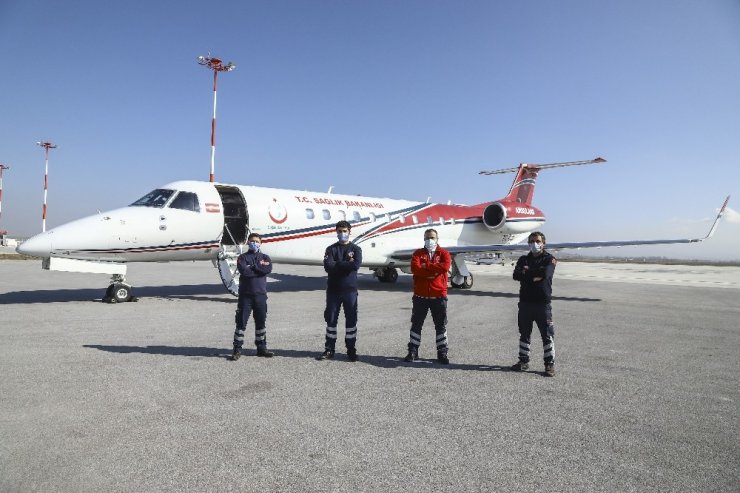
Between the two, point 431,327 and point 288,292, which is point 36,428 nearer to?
point 431,327

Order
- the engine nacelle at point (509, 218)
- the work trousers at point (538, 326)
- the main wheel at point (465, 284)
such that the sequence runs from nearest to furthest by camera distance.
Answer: the work trousers at point (538, 326)
the main wheel at point (465, 284)
the engine nacelle at point (509, 218)

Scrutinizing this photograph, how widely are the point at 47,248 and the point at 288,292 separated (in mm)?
6537

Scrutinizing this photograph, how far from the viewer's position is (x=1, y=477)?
2.83 m

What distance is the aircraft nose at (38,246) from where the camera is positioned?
9.30 metres

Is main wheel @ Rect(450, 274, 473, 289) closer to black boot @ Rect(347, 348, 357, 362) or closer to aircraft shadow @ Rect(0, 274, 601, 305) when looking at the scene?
aircraft shadow @ Rect(0, 274, 601, 305)

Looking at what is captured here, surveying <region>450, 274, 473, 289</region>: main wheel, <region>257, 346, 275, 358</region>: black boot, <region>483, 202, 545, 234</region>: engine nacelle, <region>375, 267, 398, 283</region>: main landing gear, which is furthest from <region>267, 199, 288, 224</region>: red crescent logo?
<region>483, 202, 545, 234</region>: engine nacelle

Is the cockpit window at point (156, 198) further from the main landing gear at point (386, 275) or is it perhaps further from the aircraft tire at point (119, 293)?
the main landing gear at point (386, 275)

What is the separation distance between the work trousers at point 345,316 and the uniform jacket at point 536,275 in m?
2.12

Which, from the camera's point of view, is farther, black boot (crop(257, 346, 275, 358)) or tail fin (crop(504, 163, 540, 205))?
tail fin (crop(504, 163, 540, 205))

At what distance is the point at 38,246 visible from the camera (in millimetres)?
9328

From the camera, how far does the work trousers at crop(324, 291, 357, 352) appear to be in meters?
6.06

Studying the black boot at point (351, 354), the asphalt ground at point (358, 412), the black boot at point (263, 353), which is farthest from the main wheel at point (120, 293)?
the black boot at point (351, 354)

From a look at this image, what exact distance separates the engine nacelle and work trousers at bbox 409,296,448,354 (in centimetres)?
1421

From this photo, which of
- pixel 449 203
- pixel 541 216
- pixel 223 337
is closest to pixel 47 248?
pixel 223 337
